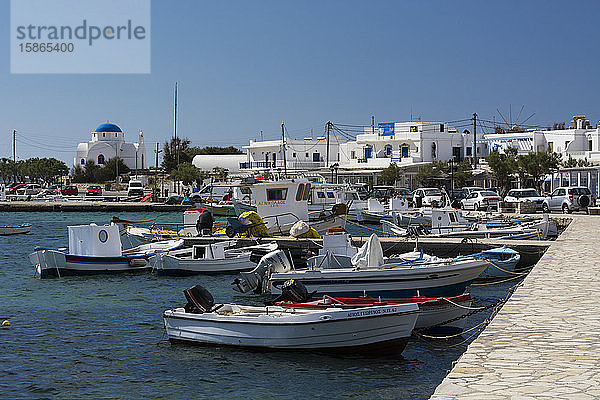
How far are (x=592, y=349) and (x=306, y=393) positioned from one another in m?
4.41

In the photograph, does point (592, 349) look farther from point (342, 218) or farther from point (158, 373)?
point (342, 218)

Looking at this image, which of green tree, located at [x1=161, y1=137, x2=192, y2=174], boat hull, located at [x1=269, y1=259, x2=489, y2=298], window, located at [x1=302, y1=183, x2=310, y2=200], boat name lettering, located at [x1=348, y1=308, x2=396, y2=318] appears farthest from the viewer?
green tree, located at [x1=161, y1=137, x2=192, y2=174]

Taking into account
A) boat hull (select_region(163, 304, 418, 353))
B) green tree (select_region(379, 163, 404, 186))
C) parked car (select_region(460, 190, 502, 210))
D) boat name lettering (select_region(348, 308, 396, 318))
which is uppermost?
green tree (select_region(379, 163, 404, 186))

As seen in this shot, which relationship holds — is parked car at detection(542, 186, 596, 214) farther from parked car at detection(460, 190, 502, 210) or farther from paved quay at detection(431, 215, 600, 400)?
paved quay at detection(431, 215, 600, 400)

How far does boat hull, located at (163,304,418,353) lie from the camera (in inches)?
531

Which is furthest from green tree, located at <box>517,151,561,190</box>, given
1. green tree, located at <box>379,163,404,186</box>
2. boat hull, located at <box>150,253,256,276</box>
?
boat hull, located at <box>150,253,256,276</box>

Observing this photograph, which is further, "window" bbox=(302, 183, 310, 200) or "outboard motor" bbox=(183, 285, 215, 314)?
"window" bbox=(302, 183, 310, 200)

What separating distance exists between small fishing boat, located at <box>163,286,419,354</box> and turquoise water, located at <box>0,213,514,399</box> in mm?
202

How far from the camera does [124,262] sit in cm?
2428

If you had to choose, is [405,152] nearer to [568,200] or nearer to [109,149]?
[568,200]

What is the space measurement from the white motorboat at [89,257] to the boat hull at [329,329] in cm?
1103

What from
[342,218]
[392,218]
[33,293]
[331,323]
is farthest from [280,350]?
[392,218]

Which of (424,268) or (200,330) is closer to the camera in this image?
(200,330)

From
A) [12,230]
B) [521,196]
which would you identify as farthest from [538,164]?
[12,230]
